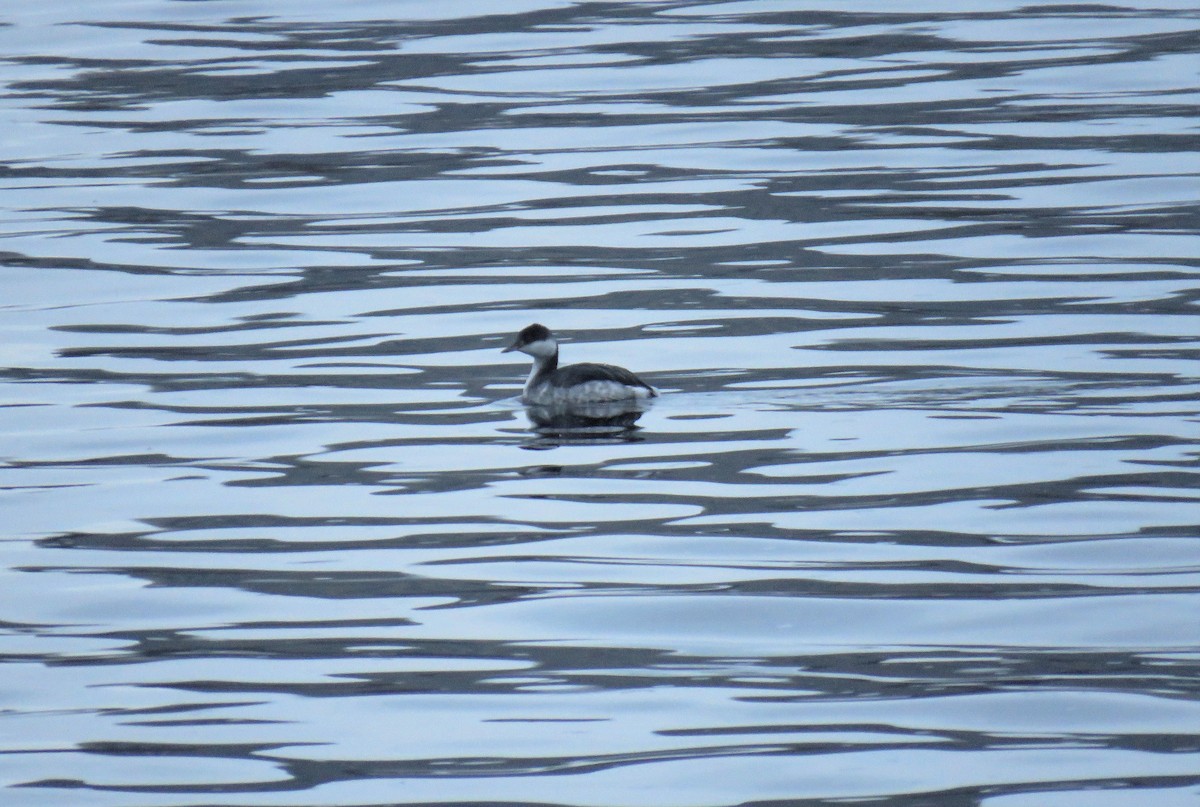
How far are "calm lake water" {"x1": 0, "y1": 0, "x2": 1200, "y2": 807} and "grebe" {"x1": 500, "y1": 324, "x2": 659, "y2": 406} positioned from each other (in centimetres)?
20

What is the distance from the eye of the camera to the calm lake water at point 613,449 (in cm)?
708

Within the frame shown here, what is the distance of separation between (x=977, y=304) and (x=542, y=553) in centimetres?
652

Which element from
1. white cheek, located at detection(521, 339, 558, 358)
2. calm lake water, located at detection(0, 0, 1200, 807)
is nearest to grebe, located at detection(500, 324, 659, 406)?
white cheek, located at detection(521, 339, 558, 358)

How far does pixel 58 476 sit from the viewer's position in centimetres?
1098

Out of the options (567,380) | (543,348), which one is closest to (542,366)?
(543,348)

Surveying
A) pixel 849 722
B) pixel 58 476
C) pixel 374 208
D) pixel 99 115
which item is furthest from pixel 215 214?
pixel 849 722

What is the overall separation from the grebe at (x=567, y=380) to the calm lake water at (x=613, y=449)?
20 centimetres

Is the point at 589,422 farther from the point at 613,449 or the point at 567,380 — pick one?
the point at 613,449

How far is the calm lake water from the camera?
708cm

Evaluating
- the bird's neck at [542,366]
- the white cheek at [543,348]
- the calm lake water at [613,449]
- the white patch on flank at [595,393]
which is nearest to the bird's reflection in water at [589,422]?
the white patch on flank at [595,393]

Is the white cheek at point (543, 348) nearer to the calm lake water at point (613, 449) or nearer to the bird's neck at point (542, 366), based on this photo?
the bird's neck at point (542, 366)

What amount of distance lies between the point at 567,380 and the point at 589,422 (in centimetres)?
32

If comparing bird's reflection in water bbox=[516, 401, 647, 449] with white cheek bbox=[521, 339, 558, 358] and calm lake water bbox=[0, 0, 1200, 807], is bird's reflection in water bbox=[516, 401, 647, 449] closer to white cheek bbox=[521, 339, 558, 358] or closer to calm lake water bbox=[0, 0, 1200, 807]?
calm lake water bbox=[0, 0, 1200, 807]

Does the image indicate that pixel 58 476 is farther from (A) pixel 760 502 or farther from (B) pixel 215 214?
(B) pixel 215 214
